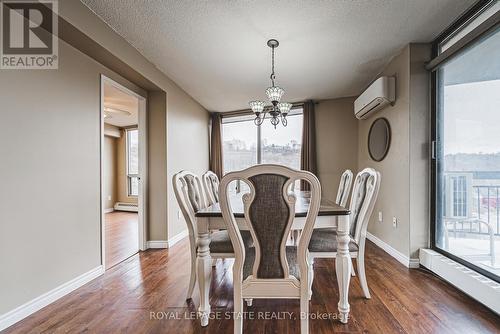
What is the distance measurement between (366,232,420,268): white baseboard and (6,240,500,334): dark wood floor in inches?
4.9

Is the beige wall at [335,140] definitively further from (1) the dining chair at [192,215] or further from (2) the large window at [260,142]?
(1) the dining chair at [192,215]

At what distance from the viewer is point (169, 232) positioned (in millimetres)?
3471

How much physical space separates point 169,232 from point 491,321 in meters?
3.31

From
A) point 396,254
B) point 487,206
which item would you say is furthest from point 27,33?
point 396,254

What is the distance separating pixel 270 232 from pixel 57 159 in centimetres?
193

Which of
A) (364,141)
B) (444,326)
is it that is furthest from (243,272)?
(364,141)

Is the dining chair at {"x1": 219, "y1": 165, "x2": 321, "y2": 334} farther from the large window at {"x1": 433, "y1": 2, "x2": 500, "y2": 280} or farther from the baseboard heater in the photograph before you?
the baseboard heater

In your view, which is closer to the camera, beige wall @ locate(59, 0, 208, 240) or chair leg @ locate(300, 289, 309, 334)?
chair leg @ locate(300, 289, 309, 334)

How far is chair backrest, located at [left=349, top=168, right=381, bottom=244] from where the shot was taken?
1825 mm

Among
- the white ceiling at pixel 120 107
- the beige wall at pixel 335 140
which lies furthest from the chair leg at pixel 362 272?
the white ceiling at pixel 120 107

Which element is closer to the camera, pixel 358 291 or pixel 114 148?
pixel 358 291

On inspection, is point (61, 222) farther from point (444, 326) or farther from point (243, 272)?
point (444, 326)

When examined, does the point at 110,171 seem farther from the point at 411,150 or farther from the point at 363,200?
the point at 411,150

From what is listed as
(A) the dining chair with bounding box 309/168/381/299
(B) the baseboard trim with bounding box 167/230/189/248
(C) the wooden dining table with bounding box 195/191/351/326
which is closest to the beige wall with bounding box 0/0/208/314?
(B) the baseboard trim with bounding box 167/230/189/248
